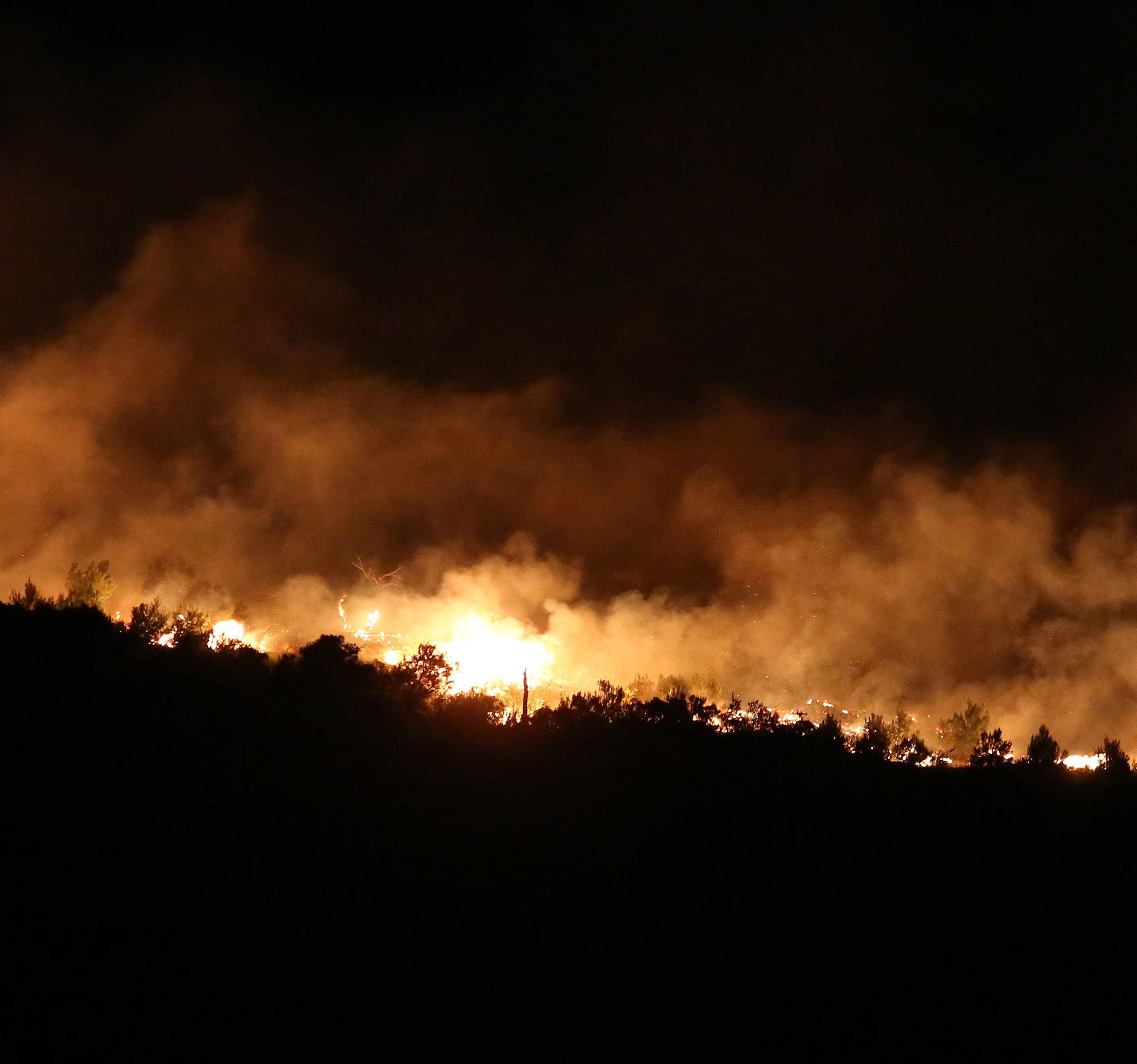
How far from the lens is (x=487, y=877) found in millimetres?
6117

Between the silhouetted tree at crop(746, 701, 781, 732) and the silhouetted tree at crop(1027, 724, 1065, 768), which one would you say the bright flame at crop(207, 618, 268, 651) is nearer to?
the silhouetted tree at crop(746, 701, 781, 732)

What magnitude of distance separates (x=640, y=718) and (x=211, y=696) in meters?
5.28

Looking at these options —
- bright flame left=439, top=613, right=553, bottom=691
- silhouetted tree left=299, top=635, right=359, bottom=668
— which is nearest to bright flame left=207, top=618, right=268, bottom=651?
bright flame left=439, top=613, right=553, bottom=691

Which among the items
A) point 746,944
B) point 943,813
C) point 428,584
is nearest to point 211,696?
point 746,944

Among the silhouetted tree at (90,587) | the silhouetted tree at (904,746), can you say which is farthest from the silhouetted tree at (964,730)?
the silhouetted tree at (90,587)

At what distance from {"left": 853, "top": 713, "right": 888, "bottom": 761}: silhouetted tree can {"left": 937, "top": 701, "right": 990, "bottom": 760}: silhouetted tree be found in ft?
8.47

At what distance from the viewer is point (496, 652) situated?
2117 centimetres

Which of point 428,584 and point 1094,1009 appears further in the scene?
point 428,584

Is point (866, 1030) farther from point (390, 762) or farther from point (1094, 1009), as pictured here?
point (390, 762)

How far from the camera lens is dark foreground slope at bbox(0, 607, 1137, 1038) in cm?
490

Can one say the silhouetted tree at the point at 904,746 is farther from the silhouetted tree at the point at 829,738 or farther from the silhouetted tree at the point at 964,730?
the silhouetted tree at the point at 964,730

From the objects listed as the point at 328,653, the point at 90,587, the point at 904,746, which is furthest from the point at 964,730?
the point at 90,587

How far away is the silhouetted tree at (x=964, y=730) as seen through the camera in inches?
696

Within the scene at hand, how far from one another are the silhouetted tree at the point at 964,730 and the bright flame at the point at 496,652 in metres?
8.92
